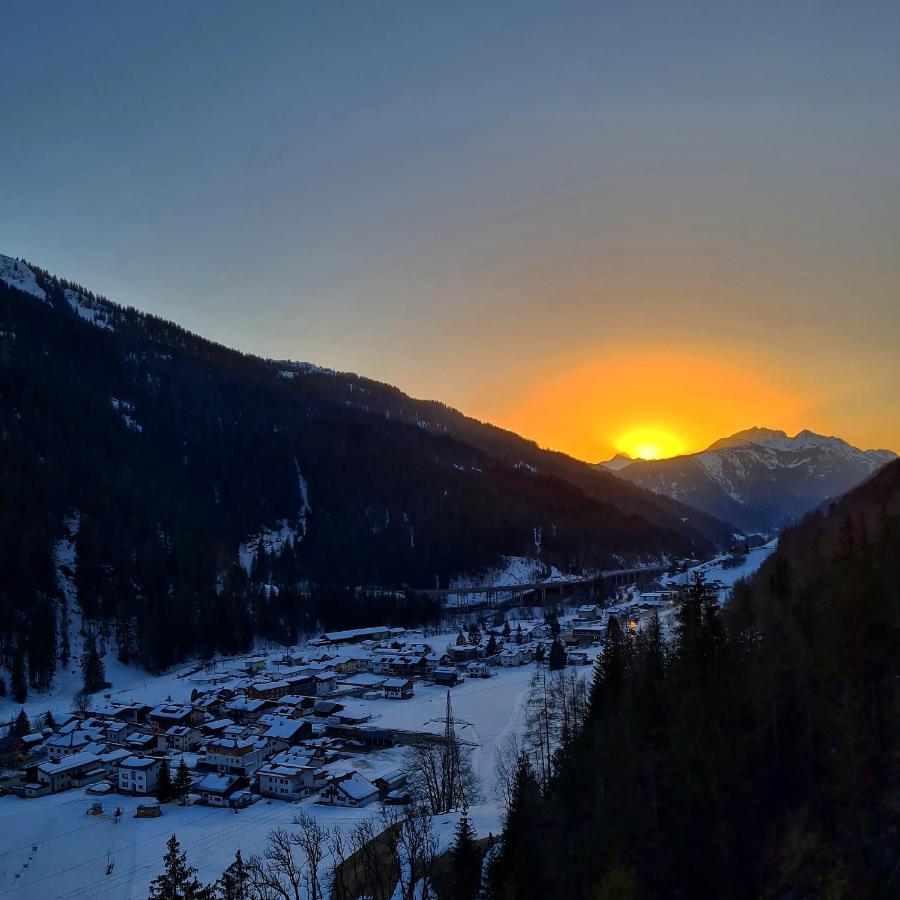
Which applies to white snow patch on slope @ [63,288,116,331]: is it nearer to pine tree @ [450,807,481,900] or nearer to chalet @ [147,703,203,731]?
chalet @ [147,703,203,731]

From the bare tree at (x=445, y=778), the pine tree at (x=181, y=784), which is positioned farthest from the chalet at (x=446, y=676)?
the pine tree at (x=181, y=784)

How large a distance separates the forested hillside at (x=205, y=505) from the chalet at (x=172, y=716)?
52.2 feet

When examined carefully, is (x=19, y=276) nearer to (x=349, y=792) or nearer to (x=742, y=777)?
(x=349, y=792)

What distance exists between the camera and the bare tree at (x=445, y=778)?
34719mm

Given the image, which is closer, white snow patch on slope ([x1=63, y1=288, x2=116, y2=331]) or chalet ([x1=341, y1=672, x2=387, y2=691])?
chalet ([x1=341, y1=672, x2=387, y2=691])

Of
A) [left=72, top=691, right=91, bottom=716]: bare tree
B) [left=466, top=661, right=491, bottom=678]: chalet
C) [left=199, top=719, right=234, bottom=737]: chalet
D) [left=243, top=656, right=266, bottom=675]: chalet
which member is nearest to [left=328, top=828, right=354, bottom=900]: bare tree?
[left=199, top=719, right=234, bottom=737]: chalet

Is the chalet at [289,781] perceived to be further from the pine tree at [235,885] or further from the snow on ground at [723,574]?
the snow on ground at [723,574]

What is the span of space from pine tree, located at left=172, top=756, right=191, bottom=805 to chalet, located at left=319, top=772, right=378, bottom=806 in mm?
6705

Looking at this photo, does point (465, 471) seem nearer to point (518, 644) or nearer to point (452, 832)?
point (518, 644)

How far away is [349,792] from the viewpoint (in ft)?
125

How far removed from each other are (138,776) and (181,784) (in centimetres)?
306

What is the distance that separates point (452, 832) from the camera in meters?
28.1

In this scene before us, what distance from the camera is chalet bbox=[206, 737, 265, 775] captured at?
142 ft

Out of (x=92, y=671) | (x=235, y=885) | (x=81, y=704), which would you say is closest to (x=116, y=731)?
(x=81, y=704)
